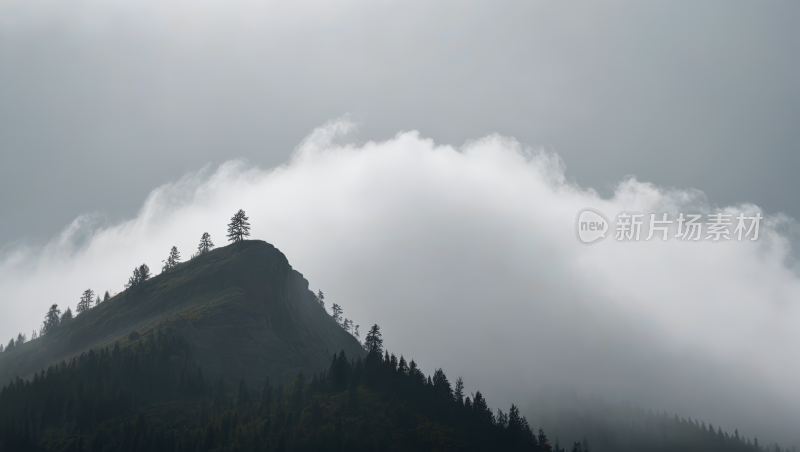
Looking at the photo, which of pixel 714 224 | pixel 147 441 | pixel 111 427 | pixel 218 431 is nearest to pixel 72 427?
pixel 111 427

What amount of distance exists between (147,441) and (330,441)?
66037 millimetres

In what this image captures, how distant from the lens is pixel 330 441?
198 m

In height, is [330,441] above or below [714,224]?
below

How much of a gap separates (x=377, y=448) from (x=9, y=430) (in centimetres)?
13353

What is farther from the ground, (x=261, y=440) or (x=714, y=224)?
(x=714, y=224)

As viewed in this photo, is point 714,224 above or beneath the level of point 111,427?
above

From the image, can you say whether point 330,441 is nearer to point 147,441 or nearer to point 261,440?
point 261,440

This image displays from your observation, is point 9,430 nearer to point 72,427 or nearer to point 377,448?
point 72,427

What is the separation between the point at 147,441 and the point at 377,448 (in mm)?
83964

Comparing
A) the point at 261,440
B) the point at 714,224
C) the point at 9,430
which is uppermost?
the point at 714,224

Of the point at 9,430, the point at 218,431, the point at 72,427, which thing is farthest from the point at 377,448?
the point at 9,430

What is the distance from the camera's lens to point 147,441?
188m

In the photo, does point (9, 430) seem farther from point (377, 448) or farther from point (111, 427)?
point (377, 448)

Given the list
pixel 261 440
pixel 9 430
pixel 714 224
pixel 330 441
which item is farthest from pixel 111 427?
pixel 714 224
